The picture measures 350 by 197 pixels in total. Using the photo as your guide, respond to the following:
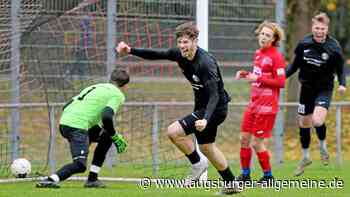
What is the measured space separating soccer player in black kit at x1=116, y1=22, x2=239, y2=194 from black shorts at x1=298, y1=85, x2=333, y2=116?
2848 mm

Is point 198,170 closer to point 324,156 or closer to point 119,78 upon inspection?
point 119,78

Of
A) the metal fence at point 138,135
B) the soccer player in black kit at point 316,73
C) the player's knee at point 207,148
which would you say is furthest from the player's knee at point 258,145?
the metal fence at point 138,135

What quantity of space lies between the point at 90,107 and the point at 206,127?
1476mm

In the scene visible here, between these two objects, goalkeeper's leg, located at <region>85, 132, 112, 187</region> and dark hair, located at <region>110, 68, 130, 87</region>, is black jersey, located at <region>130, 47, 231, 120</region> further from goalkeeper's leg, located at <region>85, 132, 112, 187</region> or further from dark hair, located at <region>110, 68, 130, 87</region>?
goalkeeper's leg, located at <region>85, 132, 112, 187</region>

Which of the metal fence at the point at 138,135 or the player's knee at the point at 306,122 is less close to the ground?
the player's knee at the point at 306,122

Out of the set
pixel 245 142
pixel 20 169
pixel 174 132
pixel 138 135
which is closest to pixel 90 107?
pixel 174 132

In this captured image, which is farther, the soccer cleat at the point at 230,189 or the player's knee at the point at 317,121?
the player's knee at the point at 317,121

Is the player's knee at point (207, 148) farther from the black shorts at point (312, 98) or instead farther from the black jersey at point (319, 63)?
the black shorts at point (312, 98)

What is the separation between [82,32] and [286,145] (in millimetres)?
6935

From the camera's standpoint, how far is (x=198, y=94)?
1099 cm

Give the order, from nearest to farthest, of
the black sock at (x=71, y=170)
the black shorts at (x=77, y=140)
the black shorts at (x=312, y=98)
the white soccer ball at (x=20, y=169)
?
the black sock at (x=71, y=170)
the black shorts at (x=77, y=140)
the white soccer ball at (x=20, y=169)
the black shorts at (x=312, y=98)

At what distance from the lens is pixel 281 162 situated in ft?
54.2

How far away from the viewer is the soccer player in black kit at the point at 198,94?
421 inches

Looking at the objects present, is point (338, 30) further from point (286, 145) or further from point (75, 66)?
point (75, 66)
